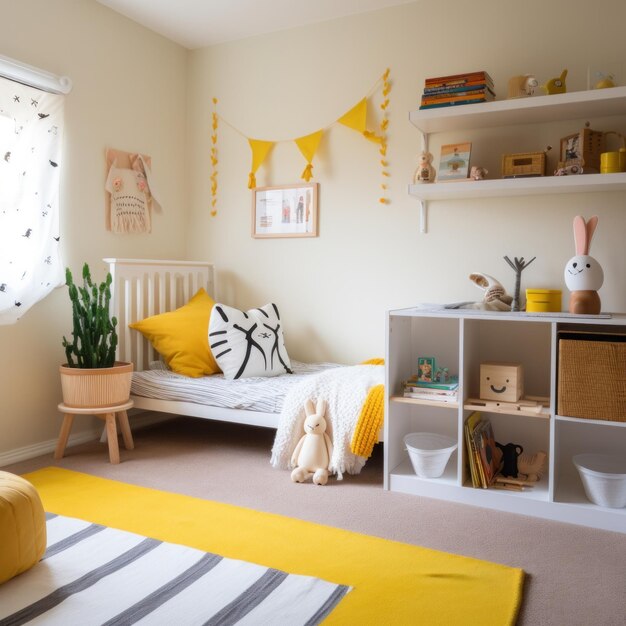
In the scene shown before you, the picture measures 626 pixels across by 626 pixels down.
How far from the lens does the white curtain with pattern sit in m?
2.73

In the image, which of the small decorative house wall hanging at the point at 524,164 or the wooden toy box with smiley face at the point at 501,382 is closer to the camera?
the wooden toy box with smiley face at the point at 501,382

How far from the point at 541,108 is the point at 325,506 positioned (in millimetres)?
1807

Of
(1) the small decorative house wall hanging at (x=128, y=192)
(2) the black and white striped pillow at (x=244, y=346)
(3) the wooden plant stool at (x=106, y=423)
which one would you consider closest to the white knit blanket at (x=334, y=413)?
(2) the black and white striped pillow at (x=244, y=346)

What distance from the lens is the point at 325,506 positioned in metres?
2.29

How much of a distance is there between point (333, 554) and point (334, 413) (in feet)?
2.52

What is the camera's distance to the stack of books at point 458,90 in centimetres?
263

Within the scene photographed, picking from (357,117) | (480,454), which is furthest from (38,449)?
(357,117)

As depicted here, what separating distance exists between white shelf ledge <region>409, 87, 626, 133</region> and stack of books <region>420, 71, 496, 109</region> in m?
0.03

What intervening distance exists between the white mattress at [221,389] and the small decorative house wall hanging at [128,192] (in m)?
0.83

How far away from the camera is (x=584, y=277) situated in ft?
7.45

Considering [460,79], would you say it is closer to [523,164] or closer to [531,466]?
[523,164]

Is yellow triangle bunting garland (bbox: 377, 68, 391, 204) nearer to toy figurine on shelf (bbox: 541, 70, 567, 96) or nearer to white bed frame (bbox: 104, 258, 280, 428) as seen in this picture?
toy figurine on shelf (bbox: 541, 70, 567, 96)

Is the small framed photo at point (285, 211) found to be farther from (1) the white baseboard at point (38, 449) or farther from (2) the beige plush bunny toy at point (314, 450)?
(1) the white baseboard at point (38, 449)

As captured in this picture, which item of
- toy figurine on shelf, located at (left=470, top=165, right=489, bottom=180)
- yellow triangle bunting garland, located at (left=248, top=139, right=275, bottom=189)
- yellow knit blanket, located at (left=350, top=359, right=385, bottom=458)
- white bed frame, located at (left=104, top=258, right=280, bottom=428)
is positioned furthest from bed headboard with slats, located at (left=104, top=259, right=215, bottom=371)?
toy figurine on shelf, located at (left=470, top=165, right=489, bottom=180)
